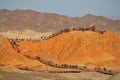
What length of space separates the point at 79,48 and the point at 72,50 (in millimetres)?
1737

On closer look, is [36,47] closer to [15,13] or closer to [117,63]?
[117,63]

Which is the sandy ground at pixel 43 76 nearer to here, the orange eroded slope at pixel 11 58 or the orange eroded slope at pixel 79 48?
the orange eroded slope at pixel 79 48

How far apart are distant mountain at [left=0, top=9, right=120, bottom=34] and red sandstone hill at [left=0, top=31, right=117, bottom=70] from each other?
84.0m

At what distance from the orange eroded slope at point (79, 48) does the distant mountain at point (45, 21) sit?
83844mm

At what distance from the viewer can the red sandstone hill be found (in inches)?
2933

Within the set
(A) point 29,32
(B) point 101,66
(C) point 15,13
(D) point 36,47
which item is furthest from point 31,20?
(B) point 101,66

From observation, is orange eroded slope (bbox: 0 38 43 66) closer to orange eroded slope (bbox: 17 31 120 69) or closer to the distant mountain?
orange eroded slope (bbox: 17 31 120 69)

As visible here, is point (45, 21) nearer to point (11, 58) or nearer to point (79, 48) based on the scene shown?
point (79, 48)

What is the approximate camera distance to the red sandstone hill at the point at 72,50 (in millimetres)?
74500

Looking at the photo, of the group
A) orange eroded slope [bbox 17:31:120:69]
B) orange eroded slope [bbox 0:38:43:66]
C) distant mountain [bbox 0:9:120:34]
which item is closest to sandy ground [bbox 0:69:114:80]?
orange eroded slope [bbox 17:31:120:69]

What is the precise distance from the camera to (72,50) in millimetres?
78750

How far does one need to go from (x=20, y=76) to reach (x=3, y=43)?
74.4 feet

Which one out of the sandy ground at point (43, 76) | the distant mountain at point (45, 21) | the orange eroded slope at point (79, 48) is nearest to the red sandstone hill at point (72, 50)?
the orange eroded slope at point (79, 48)

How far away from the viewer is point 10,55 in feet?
242
